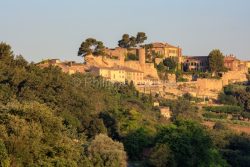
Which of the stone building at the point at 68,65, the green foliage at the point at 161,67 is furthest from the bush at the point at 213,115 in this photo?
the green foliage at the point at 161,67

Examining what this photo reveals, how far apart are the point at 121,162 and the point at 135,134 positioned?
6.06m

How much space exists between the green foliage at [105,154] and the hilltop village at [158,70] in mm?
27729

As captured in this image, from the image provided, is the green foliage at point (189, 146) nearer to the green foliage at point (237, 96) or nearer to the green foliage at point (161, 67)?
the green foliage at point (237, 96)

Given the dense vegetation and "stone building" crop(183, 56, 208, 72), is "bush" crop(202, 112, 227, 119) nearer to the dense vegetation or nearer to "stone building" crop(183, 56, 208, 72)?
the dense vegetation

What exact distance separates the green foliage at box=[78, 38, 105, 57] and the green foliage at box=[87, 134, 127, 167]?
34290 mm

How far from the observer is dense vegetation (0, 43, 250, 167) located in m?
28.1

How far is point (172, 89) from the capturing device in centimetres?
7006

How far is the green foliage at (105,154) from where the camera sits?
33.3 meters

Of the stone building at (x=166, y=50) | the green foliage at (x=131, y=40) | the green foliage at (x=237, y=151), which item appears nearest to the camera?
the green foliage at (x=237, y=151)

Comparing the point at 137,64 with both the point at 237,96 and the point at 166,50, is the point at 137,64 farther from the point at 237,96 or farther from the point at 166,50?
the point at 166,50

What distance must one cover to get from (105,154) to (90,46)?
119ft

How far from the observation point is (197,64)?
265ft

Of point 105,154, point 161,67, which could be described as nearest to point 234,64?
point 161,67

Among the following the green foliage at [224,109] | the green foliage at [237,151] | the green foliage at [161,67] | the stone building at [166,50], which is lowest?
the green foliage at [237,151]
